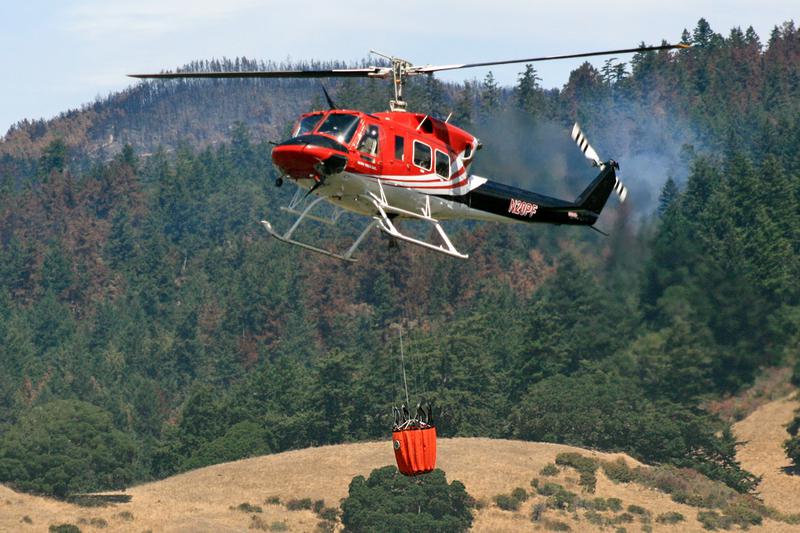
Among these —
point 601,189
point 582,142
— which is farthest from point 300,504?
point 582,142

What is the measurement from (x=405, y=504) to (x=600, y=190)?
155ft

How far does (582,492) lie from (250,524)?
1946 cm

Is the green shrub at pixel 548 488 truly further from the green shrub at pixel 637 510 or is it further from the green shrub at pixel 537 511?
the green shrub at pixel 637 510

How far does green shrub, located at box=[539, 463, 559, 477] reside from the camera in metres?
88.9

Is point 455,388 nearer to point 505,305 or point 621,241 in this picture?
point 505,305

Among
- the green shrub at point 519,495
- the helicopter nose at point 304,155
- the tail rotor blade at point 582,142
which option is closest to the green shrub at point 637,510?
the green shrub at point 519,495

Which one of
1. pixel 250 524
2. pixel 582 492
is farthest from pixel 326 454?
pixel 582 492

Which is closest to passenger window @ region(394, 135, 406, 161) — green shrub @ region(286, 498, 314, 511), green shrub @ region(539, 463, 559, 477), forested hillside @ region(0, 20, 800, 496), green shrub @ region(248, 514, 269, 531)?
forested hillside @ region(0, 20, 800, 496)

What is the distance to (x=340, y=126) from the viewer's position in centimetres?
3303

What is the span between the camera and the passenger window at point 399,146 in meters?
33.9

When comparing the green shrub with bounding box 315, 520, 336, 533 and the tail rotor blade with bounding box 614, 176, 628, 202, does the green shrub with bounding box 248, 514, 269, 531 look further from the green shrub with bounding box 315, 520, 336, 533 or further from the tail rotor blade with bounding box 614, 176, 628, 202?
the tail rotor blade with bounding box 614, 176, 628, 202

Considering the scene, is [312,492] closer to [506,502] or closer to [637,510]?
[506,502]

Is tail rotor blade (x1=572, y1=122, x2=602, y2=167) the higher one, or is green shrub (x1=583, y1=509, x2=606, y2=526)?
tail rotor blade (x1=572, y1=122, x2=602, y2=167)

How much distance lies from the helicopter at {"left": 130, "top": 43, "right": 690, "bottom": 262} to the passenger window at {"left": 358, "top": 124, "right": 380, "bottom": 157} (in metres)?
0.02
